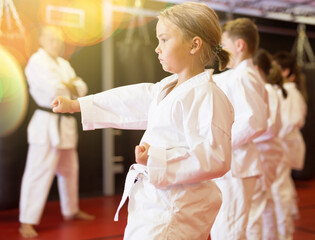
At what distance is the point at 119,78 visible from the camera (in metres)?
4.14

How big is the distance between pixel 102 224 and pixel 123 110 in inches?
78.2

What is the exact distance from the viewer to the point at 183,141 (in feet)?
3.99

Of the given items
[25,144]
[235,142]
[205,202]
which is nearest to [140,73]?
[25,144]

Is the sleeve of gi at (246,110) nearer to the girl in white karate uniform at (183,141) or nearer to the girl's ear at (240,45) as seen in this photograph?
the girl's ear at (240,45)

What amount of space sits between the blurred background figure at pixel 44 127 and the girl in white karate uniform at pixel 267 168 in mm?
1302

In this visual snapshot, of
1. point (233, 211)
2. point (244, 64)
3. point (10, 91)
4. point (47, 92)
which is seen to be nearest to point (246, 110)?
point (244, 64)

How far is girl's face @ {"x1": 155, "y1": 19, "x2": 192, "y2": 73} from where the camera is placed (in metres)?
1.24

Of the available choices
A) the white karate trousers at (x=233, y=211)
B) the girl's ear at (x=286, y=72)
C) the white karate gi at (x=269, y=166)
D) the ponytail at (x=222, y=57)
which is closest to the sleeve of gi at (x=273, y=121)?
the white karate gi at (x=269, y=166)

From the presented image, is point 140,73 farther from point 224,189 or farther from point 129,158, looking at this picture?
point 224,189

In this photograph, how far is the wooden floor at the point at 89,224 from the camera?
2.93 metres

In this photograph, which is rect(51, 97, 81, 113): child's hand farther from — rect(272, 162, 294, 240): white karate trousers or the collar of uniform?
rect(272, 162, 294, 240): white karate trousers

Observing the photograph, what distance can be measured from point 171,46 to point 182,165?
1.14 feet

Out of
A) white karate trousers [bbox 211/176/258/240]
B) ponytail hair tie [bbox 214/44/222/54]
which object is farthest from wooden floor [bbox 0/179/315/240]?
ponytail hair tie [bbox 214/44/222/54]

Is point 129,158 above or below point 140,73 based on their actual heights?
below
